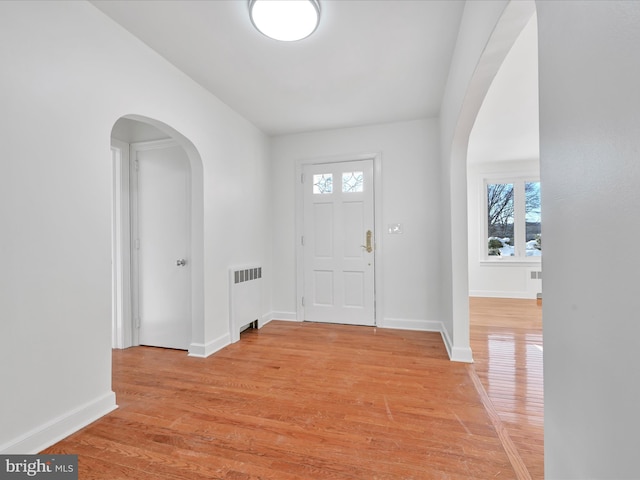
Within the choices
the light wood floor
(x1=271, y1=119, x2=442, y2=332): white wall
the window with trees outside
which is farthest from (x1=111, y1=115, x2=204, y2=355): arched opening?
the window with trees outside

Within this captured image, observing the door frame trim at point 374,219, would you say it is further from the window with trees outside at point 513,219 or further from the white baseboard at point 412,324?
the window with trees outside at point 513,219

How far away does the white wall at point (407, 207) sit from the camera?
12.2ft

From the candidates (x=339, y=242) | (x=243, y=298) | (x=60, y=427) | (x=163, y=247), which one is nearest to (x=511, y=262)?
(x=339, y=242)

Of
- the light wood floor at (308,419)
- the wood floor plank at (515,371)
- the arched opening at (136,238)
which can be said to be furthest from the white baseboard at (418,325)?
the arched opening at (136,238)

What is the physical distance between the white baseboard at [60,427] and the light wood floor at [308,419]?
62 millimetres

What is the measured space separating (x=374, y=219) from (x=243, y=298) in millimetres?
1913

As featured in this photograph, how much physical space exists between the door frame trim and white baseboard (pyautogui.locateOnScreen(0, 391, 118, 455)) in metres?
2.49

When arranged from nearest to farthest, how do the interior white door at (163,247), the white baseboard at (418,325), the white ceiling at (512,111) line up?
the white ceiling at (512,111), the interior white door at (163,247), the white baseboard at (418,325)

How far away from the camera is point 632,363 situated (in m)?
0.55

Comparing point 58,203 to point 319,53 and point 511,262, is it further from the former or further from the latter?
point 511,262

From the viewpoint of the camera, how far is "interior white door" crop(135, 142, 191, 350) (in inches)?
122

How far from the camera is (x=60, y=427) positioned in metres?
1.69

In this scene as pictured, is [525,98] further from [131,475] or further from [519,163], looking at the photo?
[131,475]

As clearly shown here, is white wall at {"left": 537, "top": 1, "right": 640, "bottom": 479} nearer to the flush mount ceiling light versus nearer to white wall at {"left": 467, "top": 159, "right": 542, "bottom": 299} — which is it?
the flush mount ceiling light
